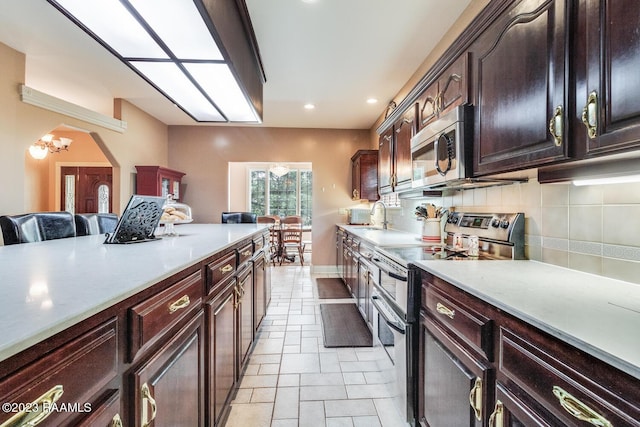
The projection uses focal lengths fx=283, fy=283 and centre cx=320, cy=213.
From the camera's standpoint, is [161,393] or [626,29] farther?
[161,393]

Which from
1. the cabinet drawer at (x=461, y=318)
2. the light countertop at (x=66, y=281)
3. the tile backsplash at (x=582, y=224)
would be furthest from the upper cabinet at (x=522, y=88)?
the light countertop at (x=66, y=281)

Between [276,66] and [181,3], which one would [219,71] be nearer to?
[181,3]

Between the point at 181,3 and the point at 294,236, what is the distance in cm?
495

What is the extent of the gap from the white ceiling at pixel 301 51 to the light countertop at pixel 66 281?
6.61 feet

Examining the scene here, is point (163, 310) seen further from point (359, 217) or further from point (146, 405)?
point (359, 217)

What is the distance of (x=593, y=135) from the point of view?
33.2 inches

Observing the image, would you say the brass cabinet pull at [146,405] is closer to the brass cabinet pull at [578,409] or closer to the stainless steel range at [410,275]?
the brass cabinet pull at [578,409]

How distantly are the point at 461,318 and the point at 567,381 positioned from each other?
0.42m

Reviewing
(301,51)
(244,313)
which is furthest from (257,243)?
(301,51)

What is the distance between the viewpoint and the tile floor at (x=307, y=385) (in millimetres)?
1637

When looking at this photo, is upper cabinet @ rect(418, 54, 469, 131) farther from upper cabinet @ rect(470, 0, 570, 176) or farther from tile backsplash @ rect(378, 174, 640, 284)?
tile backsplash @ rect(378, 174, 640, 284)

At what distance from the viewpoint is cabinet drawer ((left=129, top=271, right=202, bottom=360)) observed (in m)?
0.78

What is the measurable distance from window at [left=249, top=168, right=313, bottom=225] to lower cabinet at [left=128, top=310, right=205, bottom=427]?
6830 mm

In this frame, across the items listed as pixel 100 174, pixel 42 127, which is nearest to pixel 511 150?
pixel 42 127
